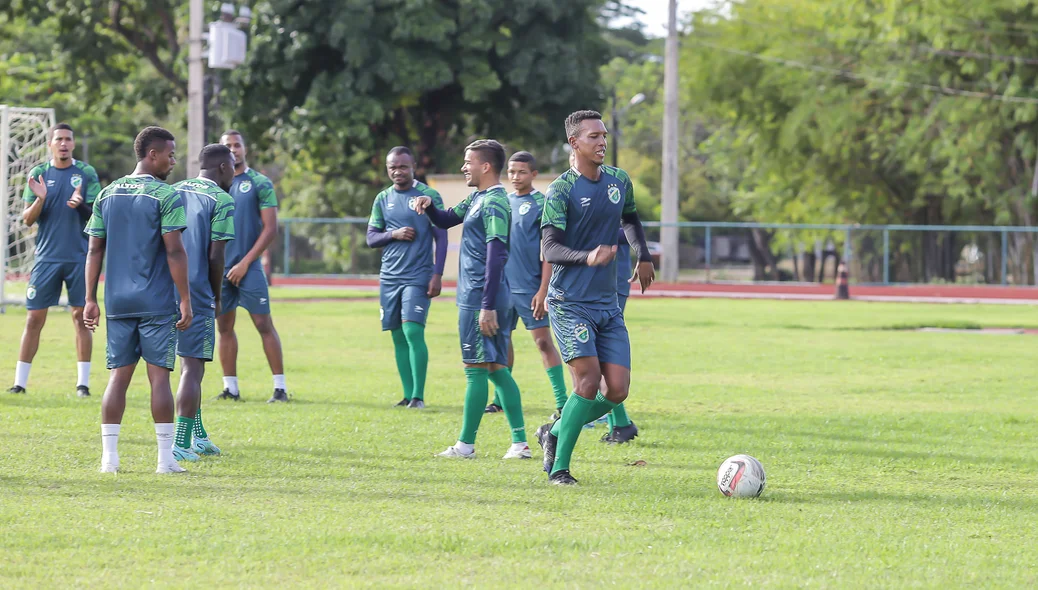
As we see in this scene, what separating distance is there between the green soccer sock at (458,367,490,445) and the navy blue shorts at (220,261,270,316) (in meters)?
3.15

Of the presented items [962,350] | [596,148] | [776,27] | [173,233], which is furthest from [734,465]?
[776,27]

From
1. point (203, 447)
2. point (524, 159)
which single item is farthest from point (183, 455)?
point (524, 159)

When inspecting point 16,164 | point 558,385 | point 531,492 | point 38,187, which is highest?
point 16,164

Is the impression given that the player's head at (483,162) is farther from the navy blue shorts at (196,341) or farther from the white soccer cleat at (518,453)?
the navy blue shorts at (196,341)

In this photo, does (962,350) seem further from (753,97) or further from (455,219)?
(753,97)

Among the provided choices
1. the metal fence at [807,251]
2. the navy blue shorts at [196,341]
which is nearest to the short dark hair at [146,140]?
the navy blue shorts at [196,341]

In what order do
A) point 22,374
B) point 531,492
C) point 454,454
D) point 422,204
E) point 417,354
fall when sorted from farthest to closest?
1. point 22,374
2. point 417,354
3. point 422,204
4. point 454,454
5. point 531,492

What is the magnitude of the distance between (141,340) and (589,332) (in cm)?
255

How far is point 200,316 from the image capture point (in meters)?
8.70

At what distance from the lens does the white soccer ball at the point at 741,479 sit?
24.2 feet

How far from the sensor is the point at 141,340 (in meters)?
7.86

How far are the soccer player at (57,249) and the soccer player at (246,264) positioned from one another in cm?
132

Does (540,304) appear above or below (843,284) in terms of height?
above

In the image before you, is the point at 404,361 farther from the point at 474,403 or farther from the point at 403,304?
the point at 474,403
